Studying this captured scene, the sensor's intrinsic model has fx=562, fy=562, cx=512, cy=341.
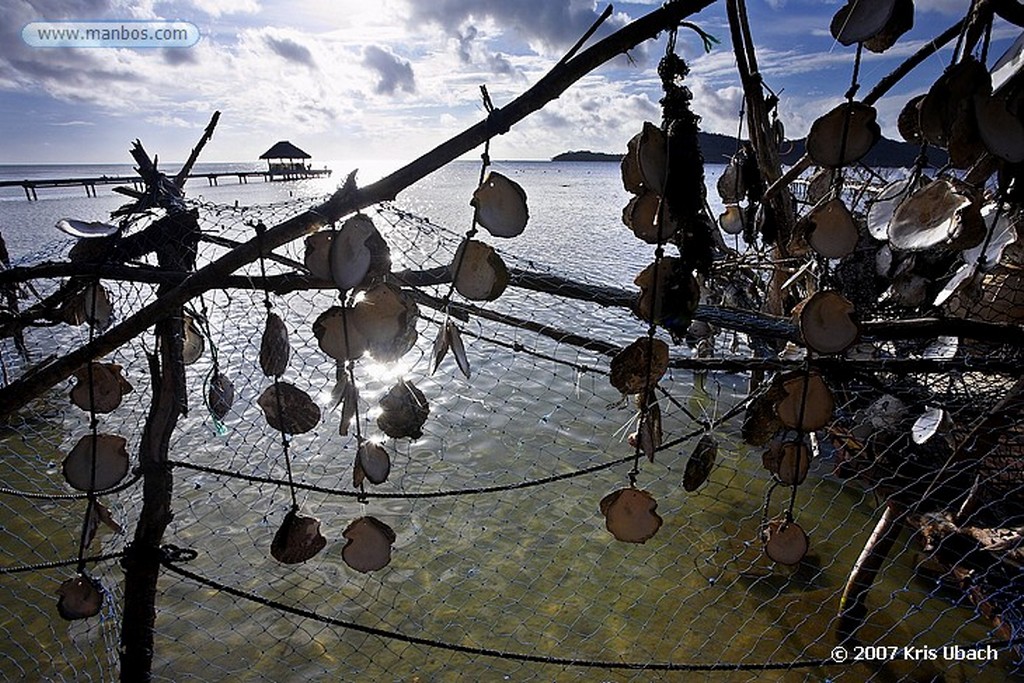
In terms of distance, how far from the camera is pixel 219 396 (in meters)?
1.78

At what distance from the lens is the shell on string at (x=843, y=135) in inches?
42.1

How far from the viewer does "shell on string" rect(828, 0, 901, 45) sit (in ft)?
3.27

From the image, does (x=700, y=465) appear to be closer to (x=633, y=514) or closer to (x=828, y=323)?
(x=633, y=514)

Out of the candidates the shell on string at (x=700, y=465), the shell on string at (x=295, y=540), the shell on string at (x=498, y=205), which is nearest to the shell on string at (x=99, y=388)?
the shell on string at (x=295, y=540)

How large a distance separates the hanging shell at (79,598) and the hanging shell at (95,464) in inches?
14.1

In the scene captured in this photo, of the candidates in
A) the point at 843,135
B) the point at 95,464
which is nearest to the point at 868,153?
the point at 843,135

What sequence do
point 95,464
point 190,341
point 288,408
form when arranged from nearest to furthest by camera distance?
point 288,408 → point 95,464 → point 190,341

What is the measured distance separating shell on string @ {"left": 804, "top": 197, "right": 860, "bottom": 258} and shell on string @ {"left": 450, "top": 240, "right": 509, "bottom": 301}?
65 cm

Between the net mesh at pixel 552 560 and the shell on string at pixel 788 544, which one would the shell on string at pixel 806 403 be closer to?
the shell on string at pixel 788 544

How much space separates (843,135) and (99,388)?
1888 millimetres

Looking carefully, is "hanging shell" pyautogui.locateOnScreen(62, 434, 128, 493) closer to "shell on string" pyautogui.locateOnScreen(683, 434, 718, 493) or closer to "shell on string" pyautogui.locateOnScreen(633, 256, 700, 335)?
"shell on string" pyautogui.locateOnScreen(633, 256, 700, 335)

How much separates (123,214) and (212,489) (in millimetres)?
5013

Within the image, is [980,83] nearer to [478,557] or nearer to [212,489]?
[478,557]

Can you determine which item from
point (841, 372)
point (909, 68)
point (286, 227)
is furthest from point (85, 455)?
point (909, 68)
